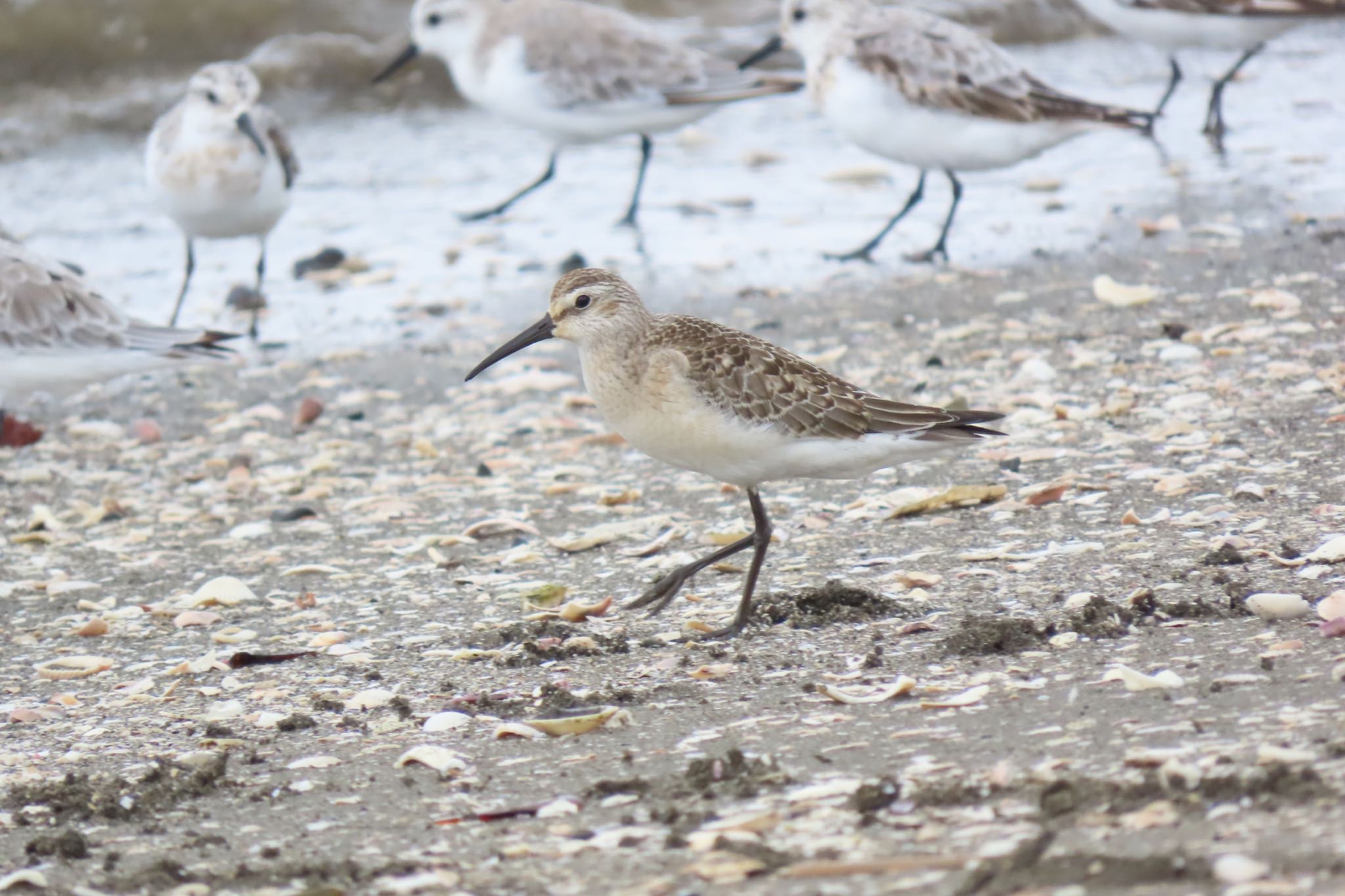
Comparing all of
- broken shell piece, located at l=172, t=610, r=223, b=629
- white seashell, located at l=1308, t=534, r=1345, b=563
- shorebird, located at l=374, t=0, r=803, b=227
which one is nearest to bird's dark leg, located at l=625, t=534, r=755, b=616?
broken shell piece, located at l=172, t=610, r=223, b=629

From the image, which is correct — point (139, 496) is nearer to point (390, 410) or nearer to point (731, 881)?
point (390, 410)

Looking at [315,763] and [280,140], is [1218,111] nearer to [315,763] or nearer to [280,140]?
[280,140]

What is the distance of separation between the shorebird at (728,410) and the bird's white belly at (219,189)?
470 centimetres

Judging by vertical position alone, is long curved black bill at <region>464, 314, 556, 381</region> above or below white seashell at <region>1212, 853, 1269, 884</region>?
above

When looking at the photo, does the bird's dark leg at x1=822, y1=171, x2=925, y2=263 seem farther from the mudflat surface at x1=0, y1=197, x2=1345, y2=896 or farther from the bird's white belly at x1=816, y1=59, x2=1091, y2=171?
the mudflat surface at x1=0, y1=197, x2=1345, y2=896

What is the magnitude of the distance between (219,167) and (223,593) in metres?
4.24

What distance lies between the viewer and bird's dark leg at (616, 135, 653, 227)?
1011cm

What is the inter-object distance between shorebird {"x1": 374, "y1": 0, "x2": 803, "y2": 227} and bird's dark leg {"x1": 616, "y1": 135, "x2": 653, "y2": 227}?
15 millimetres

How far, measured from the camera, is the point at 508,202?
33.7ft

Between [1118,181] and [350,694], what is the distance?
7277 mm

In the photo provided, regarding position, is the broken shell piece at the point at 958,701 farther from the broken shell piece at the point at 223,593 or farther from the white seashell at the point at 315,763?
the broken shell piece at the point at 223,593

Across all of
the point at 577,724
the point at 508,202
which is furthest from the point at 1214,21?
the point at 577,724

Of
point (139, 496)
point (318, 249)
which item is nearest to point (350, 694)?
point (139, 496)

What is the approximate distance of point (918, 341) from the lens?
7.41 metres
